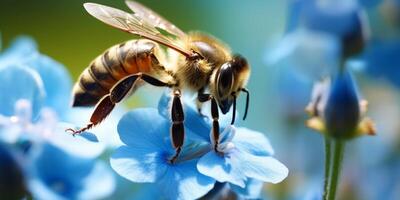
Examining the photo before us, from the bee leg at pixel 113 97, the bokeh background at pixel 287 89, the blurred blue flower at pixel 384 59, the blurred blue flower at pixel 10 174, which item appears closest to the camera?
the blurred blue flower at pixel 10 174

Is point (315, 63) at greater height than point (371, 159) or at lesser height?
greater

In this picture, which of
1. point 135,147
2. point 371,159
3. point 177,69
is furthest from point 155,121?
point 371,159

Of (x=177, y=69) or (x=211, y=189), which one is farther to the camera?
(x=177, y=69)

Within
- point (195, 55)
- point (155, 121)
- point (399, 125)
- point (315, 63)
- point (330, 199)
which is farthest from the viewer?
point (399, 125)

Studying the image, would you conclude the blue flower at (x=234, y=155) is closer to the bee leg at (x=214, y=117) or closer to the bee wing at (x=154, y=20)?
the bee leg at (x=214, y=117)

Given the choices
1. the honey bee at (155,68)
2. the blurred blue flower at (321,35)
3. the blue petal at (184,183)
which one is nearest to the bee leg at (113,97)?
the honey bee at (155,68)

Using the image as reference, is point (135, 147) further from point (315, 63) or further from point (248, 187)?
point (315, 63)

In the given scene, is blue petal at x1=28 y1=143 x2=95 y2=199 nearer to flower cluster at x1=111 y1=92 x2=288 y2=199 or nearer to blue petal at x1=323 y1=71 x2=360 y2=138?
flower cluster at x1=111 y1=92 x2=288 y2=199
